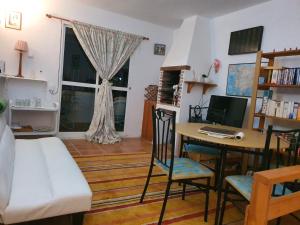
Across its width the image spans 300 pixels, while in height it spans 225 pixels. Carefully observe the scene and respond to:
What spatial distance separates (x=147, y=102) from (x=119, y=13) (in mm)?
1793

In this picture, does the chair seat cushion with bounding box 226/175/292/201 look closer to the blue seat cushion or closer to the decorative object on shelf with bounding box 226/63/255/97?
the blue seat cushion

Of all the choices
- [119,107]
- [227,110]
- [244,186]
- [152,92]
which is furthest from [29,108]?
[244,186]

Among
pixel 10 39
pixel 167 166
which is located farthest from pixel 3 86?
pixel 167 166

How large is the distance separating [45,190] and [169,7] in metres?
3.39

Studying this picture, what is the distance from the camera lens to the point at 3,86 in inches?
145

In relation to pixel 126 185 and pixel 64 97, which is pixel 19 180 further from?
pixel 64 97

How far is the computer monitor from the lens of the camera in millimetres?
3443

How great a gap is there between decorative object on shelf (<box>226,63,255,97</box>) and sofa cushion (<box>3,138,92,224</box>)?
9.20 feet

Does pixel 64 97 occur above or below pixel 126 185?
above

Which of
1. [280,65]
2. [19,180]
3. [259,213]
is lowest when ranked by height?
[19,180]

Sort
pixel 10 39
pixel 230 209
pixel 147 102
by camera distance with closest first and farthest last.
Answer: pixel 230 209
pixel 10 39
pixel 147 102

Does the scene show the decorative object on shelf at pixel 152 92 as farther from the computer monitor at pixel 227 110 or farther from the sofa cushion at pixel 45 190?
the sofa cushion at pixel 45 190

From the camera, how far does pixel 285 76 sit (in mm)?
2781

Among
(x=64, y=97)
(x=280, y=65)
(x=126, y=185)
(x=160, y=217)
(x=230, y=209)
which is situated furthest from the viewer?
(x=64, y=97)
